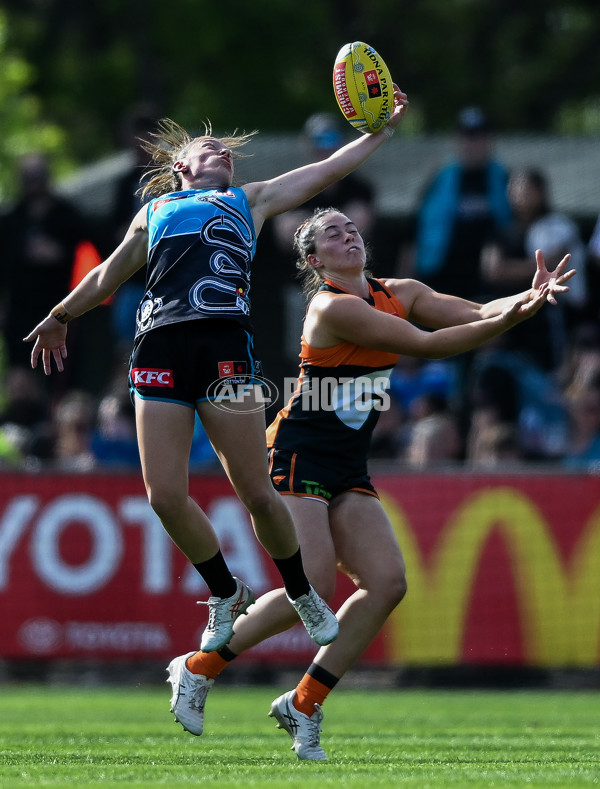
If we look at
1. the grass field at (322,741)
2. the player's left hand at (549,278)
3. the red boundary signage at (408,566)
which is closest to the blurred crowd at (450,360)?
the red boundary signage at (408,566)

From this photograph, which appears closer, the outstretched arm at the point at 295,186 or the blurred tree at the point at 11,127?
the outstretched arm at the point at 295,186

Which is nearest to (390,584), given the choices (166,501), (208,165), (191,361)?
(166,501)

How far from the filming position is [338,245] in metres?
6.54

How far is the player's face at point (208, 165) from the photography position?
6320 mm

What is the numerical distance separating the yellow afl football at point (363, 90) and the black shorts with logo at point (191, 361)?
132 centimetres

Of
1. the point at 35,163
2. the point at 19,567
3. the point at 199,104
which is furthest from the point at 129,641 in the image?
the point at 199,104

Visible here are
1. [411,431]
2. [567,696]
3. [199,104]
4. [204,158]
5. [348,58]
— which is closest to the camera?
[204,158]

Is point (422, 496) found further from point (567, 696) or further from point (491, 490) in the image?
point (567, 696)

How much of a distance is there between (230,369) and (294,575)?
2.95 ft

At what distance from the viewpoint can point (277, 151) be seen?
744 inches

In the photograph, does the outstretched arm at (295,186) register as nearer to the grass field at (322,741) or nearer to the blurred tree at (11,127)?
the grass field at (322,741)

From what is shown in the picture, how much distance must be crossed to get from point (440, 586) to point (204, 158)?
15.9 ft

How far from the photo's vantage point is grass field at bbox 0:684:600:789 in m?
5.23

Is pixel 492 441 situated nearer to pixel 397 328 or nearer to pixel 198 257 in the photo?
pixel 397 328
